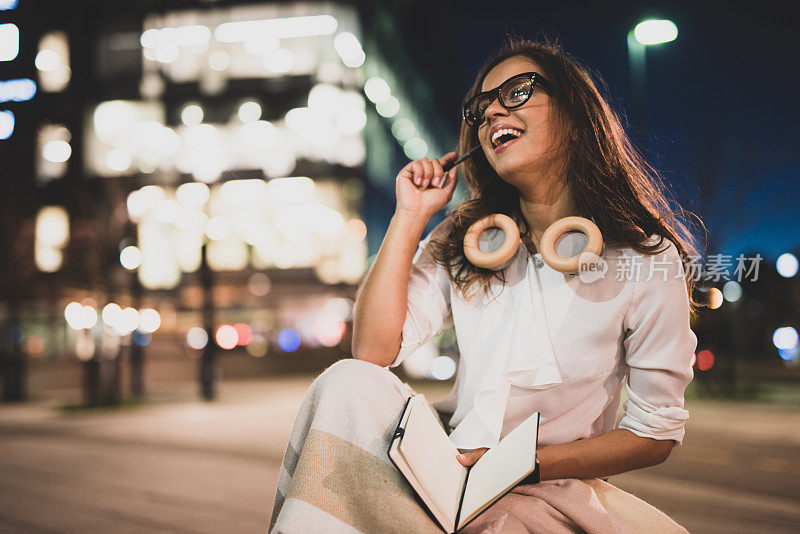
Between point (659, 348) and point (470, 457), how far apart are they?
60 cm

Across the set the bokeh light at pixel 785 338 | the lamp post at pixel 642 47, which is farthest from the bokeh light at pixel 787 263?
the bokeh light at pixel 785 338

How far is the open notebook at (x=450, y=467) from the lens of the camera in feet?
4.64

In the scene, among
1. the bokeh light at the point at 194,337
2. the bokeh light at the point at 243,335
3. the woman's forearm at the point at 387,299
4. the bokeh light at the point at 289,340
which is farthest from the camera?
the bokeh light at the point at 289,340

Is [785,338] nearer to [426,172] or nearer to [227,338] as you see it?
[227,338]

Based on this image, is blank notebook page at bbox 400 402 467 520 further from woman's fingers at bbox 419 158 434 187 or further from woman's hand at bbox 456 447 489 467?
woman's fingers at bbox 419 158 434 187

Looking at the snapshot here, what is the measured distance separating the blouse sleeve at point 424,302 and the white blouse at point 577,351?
16 centimetres

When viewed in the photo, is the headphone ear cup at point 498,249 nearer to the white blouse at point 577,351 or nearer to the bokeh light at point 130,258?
the white blouse at point 577,351

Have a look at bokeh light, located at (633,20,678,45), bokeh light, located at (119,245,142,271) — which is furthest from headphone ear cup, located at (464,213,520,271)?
bokeh light, located at (119,245,142,271)

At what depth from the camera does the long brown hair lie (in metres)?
1.96

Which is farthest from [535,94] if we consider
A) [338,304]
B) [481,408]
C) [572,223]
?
[338,304]

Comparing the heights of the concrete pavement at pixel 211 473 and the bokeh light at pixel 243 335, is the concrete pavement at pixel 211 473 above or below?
above

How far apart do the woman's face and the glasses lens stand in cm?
2

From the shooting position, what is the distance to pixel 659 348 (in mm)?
1741

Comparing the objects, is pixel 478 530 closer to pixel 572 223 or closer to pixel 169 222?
pixel 572 223
